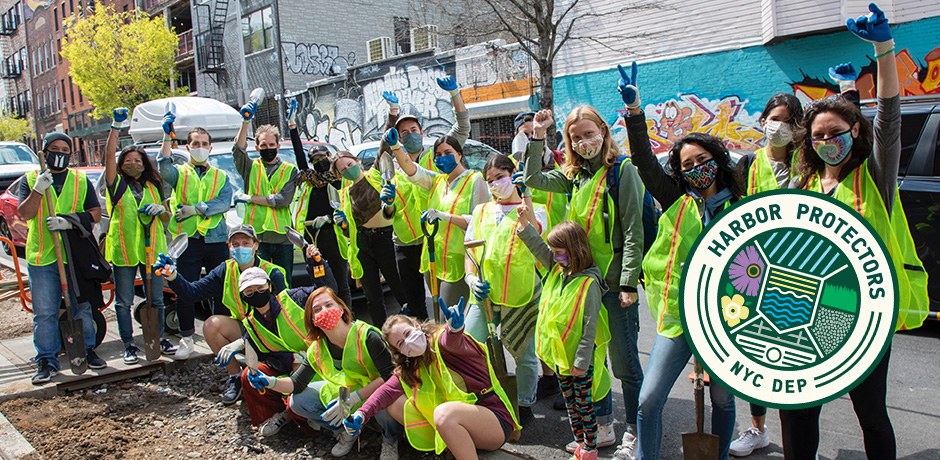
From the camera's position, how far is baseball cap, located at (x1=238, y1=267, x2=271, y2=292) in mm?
4500

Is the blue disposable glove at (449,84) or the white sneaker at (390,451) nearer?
the white sneaker at (390,451)

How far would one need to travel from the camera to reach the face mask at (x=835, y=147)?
262cm

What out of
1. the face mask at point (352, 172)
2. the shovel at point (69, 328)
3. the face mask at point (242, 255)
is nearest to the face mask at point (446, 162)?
the face mask at point (352, 172)

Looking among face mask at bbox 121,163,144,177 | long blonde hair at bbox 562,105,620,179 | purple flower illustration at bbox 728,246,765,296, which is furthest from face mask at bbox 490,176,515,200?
face mask at bbox 121,163,144,177

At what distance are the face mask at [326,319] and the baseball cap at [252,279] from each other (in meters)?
0.69

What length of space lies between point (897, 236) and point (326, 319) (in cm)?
291

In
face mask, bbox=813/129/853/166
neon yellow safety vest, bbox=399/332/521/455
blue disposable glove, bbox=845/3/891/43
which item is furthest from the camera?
neon yellow safety vest, bbox=399/332/521/455

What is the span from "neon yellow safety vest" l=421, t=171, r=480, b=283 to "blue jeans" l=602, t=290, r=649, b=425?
1231mm

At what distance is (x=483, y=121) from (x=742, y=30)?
798 centimetres

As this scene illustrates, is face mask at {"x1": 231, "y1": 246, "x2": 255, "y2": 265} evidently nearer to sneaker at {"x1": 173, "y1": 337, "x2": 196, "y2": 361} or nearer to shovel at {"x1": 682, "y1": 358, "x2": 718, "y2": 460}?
sneaker at {"x1": 173, "y1": 337, "x2": 196, "y2": 361}

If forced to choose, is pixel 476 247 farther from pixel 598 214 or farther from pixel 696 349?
pixel 696 349

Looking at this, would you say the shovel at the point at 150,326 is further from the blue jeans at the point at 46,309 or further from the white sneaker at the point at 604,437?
the white sneaker at the point at 604,437

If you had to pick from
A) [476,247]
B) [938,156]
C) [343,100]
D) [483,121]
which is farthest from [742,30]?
[343,100]

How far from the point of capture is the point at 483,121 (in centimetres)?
2025
